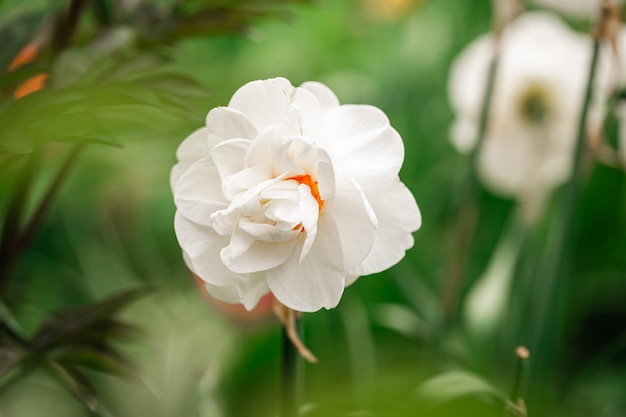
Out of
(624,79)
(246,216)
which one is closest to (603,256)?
(624,79)

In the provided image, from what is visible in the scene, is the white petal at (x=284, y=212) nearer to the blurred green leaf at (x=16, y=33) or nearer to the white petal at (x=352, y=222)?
the white petal at (x=352, y=222)

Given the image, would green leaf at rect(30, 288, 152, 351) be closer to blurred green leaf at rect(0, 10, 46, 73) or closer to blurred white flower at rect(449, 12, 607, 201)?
blurred green leaf at rect(0, 10, 46, 73)

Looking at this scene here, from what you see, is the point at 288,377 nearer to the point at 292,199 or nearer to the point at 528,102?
the point at 292,199

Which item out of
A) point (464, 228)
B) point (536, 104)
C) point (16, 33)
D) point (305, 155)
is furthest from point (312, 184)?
point (536, 104)

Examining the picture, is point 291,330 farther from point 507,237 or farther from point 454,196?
point 454,196

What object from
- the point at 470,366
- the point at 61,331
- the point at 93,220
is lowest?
the point at 93,220
